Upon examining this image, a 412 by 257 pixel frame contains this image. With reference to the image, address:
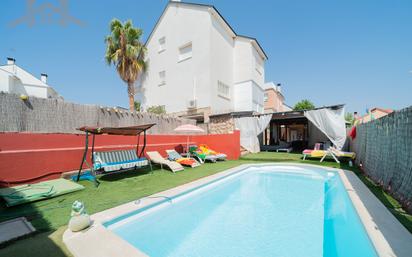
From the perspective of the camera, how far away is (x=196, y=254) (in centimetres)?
290

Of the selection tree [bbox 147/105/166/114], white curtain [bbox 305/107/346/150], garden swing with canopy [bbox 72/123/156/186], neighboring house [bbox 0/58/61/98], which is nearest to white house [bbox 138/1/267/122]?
tree [bbox 147/105/166/114]

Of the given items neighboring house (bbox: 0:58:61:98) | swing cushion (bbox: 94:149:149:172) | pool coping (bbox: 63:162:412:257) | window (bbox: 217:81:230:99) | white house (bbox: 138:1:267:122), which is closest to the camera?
pool coping (bbox: 63:162:412:257)

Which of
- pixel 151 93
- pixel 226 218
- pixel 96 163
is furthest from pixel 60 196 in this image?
pixel 151 93

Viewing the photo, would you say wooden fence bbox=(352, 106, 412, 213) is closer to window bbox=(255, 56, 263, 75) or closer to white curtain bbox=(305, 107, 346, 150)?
white curtain bbox=(305, 107, 346, 150)

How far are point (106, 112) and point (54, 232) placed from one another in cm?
679

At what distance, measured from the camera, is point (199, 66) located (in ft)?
47.4

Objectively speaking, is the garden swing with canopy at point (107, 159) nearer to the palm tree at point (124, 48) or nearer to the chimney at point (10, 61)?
the palm tree at point (124, 48)

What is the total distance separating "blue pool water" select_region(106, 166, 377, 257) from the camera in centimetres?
296

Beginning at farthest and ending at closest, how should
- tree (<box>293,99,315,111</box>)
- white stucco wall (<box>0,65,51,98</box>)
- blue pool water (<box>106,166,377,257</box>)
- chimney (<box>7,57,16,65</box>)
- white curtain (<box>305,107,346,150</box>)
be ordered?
tree (<box>293,99,315,111</box>) < chimney (<box>7,57,16,65</box>) < white stucco wall (<box>0,65,51,98</box>) < white curtain (<box>305,107,346,150</box>) < blue pool water (<box>106,166,377,257</box>)

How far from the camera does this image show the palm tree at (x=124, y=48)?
14.2 meters

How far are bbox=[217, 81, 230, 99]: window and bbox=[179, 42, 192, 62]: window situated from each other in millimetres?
3637

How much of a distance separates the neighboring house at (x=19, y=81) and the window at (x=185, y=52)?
54.0 feet

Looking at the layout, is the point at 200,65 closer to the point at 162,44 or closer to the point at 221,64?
the point at 221,64

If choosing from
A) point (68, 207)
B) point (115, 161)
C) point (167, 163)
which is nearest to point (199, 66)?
point (167, 163)
